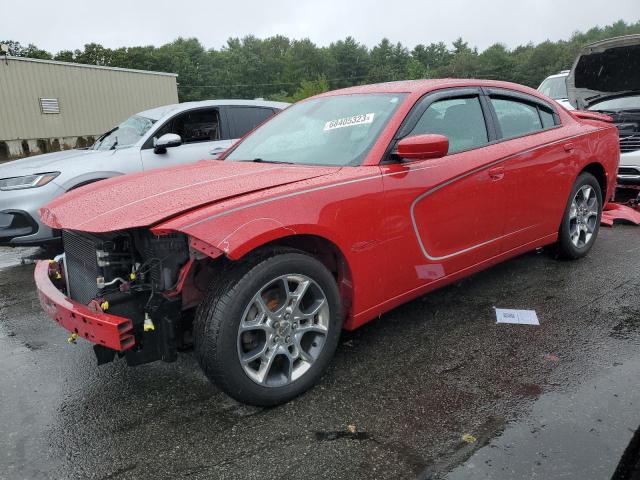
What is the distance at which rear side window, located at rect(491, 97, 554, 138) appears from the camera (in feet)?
12.6

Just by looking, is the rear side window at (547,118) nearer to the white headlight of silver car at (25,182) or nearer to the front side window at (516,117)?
the front side window at (516,117)

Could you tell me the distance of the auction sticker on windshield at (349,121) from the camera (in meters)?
3.26

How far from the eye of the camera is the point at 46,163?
5574 millimetres

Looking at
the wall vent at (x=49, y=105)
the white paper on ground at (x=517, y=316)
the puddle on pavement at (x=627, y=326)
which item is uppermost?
the wall vent at (x=49, y=105)

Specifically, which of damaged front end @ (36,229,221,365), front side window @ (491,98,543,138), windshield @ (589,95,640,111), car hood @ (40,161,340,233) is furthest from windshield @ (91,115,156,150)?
windshield @ (589,95,640,111)

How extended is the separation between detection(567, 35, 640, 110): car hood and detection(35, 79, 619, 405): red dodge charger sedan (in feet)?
13.9

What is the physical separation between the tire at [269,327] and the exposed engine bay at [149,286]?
141 millimetres

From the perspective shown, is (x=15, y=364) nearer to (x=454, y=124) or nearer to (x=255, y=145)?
(x=255, y=145)

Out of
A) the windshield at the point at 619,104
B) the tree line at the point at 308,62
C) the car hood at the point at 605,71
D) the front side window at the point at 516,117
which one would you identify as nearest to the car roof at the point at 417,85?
the front side window at the point at 516,117

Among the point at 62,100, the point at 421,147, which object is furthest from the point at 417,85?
the point at 62,100

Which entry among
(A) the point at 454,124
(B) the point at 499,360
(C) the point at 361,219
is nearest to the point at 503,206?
(A) the point at 454,124

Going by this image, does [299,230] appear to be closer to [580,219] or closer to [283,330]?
[283,330]

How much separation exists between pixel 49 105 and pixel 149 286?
2125cm

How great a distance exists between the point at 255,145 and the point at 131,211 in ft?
4.91
